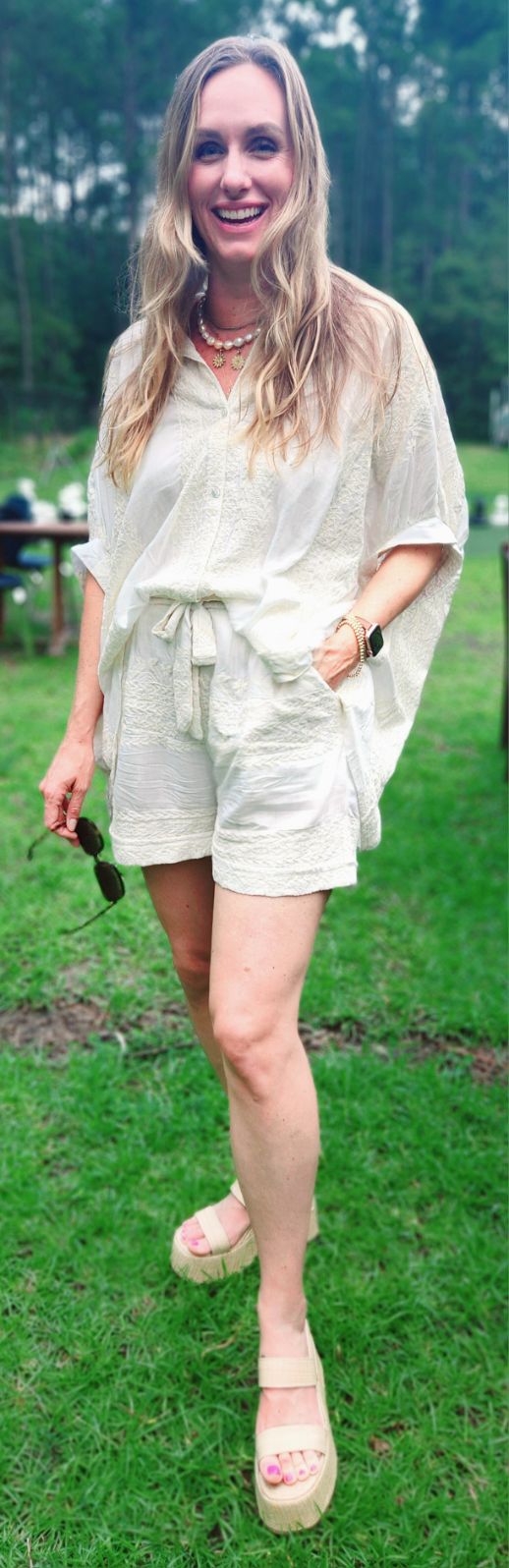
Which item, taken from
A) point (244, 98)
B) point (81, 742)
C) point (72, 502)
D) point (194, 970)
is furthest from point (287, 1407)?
point (72, 502)

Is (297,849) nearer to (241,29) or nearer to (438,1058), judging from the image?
(438,1058)

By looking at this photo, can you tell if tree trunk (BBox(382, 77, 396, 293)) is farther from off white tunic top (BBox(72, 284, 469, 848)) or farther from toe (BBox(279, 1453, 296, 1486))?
toe (BBox(279, 1453, 296, 1486))

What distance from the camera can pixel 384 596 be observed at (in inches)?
63.9

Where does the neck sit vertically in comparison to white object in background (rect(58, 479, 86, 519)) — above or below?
above

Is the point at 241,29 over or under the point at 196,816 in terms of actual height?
over

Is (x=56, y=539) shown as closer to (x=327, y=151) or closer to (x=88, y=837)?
(x=88, y=837)

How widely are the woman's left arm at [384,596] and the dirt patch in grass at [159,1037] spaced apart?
1.47 meters

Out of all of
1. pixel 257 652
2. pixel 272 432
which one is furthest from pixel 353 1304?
pixel 272 432

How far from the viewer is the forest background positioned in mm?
34156

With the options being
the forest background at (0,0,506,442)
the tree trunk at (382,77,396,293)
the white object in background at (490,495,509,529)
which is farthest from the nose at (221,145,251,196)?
the tree trunk at (382,77,396,293)

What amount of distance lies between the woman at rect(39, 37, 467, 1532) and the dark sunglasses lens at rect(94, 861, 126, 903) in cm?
25

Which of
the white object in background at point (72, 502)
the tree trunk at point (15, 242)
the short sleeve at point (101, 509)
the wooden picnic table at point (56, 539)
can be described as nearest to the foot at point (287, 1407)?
the short sleeve at point (101, 509)

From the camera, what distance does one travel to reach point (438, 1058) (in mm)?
2820

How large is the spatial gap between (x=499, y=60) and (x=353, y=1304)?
50.7 meters
